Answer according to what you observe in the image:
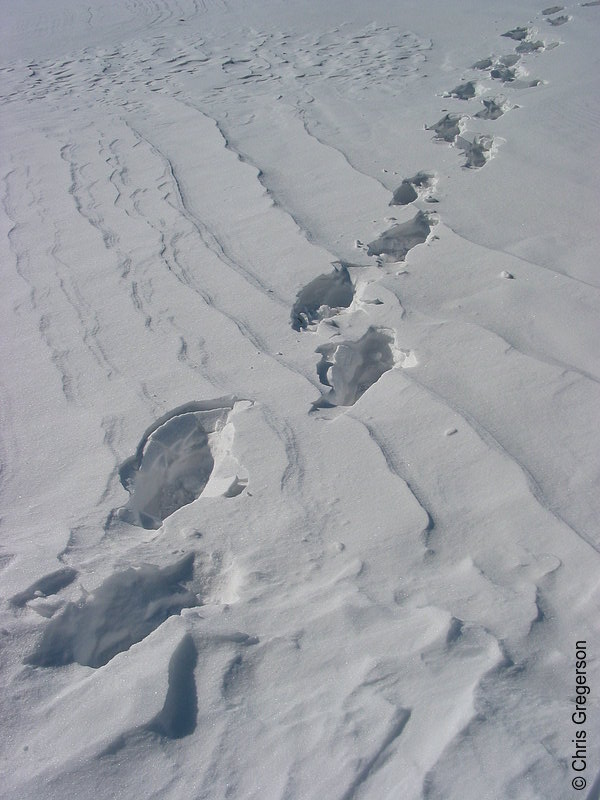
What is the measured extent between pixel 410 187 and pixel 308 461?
190 cm

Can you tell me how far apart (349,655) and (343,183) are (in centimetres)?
257

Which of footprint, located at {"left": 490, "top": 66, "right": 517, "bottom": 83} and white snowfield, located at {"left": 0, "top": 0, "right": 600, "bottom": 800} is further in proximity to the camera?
footprint, located at {"left": 490, "top": 66, "right": 517, "bottom": 83}

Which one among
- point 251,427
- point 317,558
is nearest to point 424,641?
point 317,558

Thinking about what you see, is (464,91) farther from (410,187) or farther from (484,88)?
(410,187)

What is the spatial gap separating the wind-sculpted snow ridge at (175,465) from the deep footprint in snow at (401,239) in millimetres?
1081

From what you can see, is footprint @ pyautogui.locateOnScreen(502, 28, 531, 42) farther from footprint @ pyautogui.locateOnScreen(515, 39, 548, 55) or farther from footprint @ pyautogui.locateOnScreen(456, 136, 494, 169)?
footprint @ pyautogui.locateOnScreen(456, 136, 494, 169)

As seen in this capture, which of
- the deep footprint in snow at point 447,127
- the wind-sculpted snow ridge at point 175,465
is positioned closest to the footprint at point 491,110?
the deep footprint in snow at point 447,127

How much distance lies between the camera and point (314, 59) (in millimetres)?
5414

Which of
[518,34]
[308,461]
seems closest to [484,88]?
[518,34]

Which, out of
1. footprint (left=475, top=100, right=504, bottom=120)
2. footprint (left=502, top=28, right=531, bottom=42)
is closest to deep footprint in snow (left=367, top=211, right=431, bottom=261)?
footprint (left=475, top=100, right=504, bottom=120)

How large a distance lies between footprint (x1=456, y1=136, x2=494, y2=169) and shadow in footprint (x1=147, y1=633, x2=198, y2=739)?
2.84 meters

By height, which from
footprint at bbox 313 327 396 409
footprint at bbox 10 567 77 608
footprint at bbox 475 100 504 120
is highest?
footprint at bbox 10 567 77 608

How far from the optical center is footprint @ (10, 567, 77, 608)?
5.32 feet
